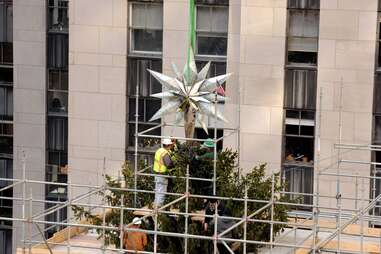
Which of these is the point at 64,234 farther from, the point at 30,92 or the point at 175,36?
the point at 30,92

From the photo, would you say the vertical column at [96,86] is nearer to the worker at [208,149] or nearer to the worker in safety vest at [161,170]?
the worker at [208,149]

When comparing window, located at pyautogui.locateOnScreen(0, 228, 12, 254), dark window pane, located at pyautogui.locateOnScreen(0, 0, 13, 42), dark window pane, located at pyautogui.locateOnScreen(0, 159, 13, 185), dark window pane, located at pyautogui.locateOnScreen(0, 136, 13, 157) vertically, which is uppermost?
dark window pane, located at pyautogui.locateOnScreen(0, 0, 13, 42)

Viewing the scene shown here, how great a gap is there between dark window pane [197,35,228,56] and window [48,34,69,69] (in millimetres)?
4889

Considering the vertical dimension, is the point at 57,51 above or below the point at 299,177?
above

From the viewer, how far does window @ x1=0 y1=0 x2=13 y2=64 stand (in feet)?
169

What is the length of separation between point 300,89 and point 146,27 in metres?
5.22

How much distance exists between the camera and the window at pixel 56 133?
50719 mm

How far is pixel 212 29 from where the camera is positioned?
47469 millimetres

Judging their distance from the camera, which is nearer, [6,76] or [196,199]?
[196,199]

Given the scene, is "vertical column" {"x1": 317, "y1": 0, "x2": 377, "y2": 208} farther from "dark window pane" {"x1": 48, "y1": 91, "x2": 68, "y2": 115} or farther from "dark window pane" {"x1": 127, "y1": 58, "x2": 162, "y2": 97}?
"dark window pane" {"x1": 48, "y1": 91, "x2": 68, "y2": 115}

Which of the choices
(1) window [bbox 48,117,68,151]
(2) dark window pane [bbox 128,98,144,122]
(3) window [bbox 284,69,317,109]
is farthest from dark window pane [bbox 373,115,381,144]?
(1) window [bbox 48,117,68,151]

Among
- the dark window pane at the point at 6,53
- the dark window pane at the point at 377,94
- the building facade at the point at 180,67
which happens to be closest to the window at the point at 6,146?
the building facade at the point at 180,67

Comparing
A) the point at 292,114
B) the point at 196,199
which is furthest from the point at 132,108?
the point at 196,199

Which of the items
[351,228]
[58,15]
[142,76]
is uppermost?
[58,15]
